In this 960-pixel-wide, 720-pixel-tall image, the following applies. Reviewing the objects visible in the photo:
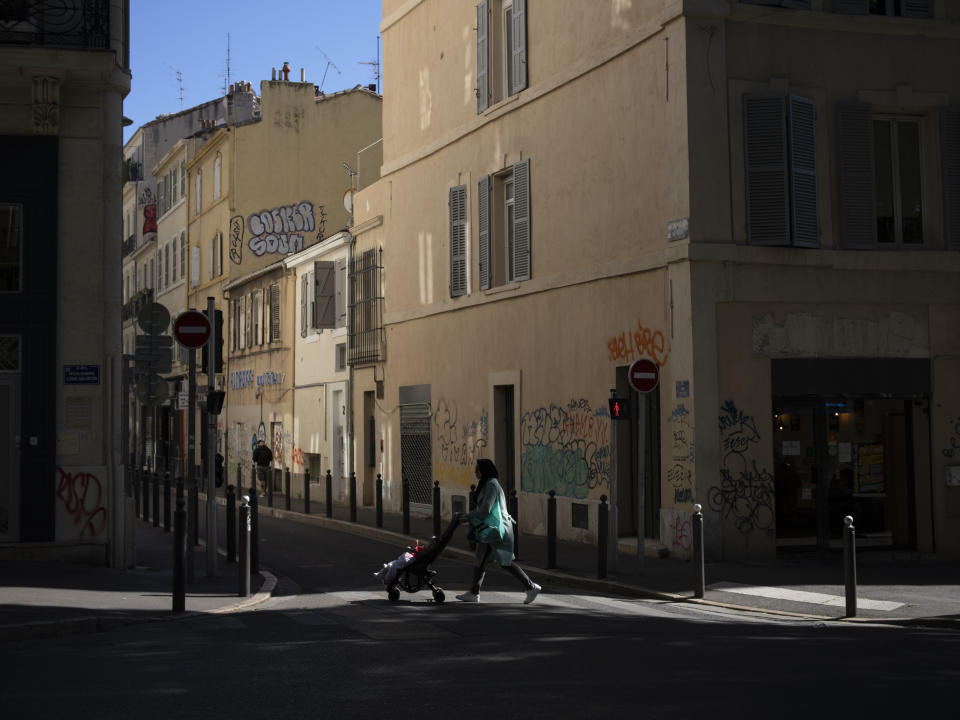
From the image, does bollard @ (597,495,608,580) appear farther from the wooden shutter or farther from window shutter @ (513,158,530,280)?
the wooden shutter

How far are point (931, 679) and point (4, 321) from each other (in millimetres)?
11748

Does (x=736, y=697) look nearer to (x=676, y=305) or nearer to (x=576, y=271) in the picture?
(x=676, y=305)

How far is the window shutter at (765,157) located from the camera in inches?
683

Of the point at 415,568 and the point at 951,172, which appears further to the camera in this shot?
the point at 951,172

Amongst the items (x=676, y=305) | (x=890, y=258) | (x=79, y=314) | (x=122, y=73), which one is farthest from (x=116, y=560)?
(x=890, y=258)

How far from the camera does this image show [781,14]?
17.5 metres

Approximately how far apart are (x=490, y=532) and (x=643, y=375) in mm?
3295

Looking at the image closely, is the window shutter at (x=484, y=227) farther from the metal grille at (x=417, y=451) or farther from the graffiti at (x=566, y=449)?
the metal grille at (x=417, y=451)

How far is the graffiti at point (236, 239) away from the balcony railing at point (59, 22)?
2667cm

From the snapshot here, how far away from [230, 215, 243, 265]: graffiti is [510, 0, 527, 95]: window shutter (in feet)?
70.0

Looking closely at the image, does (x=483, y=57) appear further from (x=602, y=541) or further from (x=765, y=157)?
(x=602, y=541)

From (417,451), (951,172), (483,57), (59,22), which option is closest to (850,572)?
(951,172)

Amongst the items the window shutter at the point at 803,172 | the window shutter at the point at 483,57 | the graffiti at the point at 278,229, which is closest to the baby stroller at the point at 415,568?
the window shutter at the point at 803,172

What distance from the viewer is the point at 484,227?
23562mm
